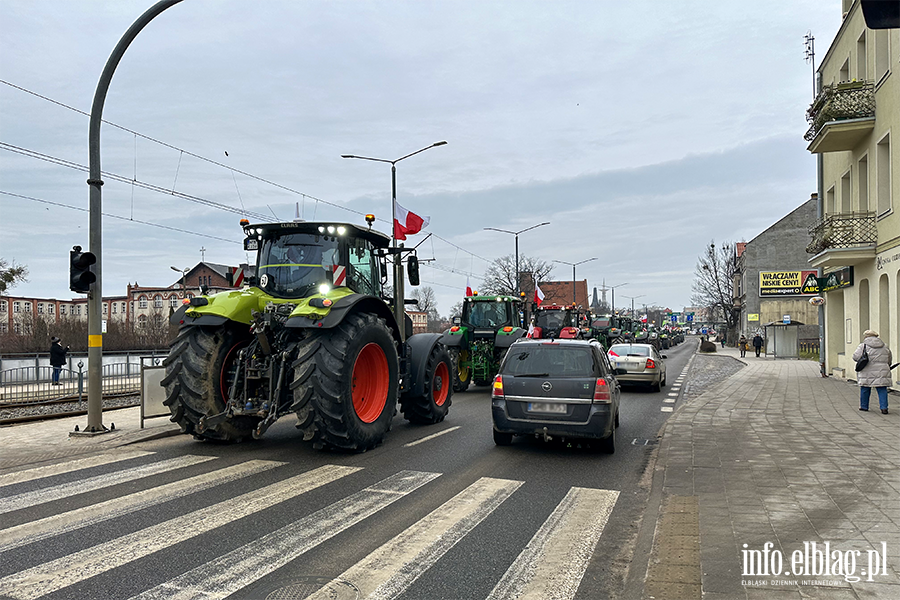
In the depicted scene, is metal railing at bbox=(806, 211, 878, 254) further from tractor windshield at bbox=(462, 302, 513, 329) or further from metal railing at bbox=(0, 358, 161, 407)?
metal railing at bbox=(0, 358, 161, 407)

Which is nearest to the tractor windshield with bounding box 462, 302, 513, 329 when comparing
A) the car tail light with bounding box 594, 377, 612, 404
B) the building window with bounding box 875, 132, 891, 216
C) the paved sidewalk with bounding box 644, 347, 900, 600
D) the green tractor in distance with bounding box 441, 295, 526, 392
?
the green tractor in distance with bounding box 441, 295, 526, 392

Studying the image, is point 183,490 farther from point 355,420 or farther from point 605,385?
point 605,385

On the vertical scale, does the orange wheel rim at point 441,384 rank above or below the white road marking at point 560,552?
above

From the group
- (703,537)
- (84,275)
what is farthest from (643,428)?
(84,275)

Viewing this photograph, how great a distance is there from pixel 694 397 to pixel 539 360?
29.6 feet

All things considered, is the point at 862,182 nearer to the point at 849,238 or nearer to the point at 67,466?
the point at 849,238

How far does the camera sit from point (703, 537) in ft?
16.3

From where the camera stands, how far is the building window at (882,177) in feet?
55.2

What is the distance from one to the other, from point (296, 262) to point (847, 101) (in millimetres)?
16224

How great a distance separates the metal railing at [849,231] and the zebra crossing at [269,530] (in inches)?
594

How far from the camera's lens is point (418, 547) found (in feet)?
15.9

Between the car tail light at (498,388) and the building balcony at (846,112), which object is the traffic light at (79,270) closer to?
the car tail light at (498,388)

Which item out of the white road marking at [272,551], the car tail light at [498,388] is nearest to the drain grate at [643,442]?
the car tail light at [498,388]

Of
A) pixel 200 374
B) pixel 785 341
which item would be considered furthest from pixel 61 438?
pixel 785 341
